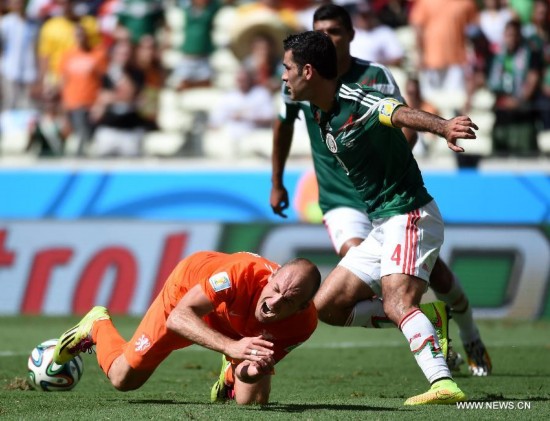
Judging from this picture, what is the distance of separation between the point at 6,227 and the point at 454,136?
9122 mm

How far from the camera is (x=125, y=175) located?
15195 millimetres

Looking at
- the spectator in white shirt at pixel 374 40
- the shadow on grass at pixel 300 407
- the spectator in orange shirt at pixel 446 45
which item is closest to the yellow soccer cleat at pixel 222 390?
the shadow on grass at pixel 300 407

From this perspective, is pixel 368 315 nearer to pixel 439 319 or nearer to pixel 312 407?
pixel 439 319

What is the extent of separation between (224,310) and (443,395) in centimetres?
141

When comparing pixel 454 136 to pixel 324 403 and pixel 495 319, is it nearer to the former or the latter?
pixel 324 403

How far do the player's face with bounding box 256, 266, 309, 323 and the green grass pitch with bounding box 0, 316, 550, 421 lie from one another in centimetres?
58

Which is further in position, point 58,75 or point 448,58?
point 58,75

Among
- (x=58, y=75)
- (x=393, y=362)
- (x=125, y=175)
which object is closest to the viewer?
(x=393, y=362)

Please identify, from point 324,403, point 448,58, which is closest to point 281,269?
point 324,403

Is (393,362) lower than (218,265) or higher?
lower

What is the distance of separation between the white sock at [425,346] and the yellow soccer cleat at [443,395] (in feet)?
0.20

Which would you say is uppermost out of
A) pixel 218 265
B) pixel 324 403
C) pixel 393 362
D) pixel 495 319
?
pixel 218 265

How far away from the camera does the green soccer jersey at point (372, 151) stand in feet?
23.5

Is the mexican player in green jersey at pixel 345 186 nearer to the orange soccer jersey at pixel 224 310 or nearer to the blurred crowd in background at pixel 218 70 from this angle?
the orange soccer jersey at pixel 224 310
